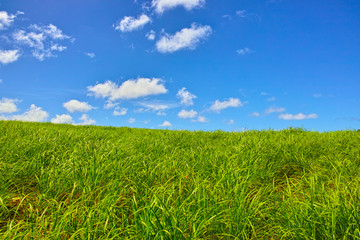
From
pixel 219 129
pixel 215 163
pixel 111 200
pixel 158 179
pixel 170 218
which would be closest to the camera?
pixel 170 218

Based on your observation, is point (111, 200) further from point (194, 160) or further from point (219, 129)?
point (219, 129)

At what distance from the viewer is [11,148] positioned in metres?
4.36

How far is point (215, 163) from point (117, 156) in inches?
67.1

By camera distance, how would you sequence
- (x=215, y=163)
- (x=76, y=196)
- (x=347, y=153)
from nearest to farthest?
(x=76, y=196) → (x=215, y=163) → (x=347, y=153)

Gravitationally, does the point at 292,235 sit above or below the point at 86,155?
below

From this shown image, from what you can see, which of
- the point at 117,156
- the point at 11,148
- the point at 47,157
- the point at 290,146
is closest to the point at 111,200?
the point at 117,156

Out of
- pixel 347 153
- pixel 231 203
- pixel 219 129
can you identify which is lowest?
pixel 231 203

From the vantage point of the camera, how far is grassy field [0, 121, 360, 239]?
218 cm

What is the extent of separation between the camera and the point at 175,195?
2.87 metres

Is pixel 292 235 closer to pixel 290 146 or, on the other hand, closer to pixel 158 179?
pixel 158 179

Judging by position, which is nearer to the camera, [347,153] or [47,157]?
[47,157]

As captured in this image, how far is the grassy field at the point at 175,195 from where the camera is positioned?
2.18 metres

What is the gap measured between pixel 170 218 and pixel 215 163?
6.38ft

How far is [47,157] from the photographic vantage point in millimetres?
4293
